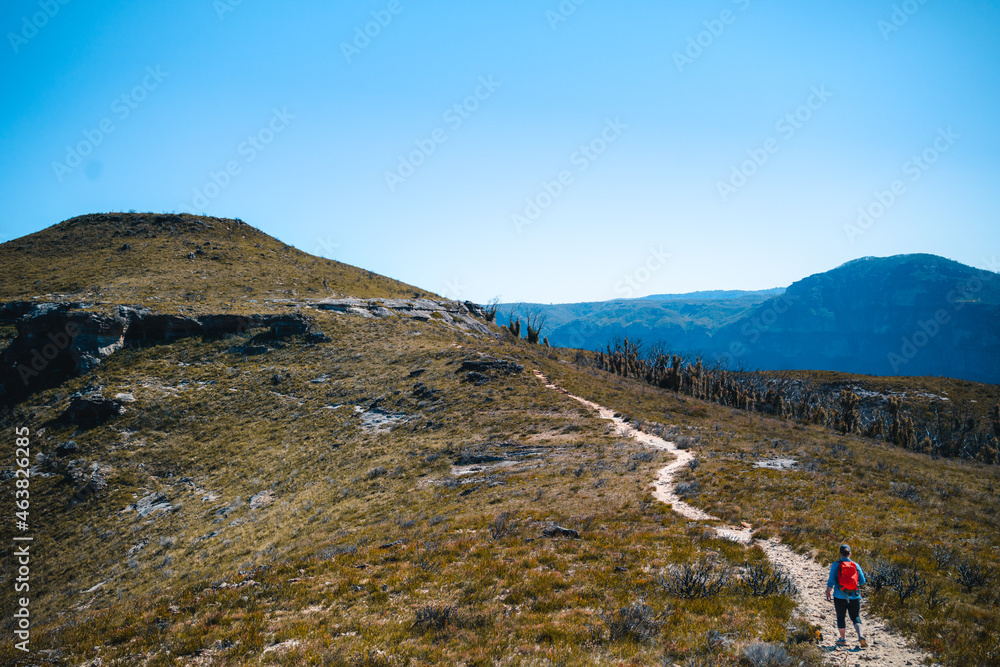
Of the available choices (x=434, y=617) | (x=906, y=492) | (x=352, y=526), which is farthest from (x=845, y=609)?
(x=352, y=526)

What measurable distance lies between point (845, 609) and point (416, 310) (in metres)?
76.6

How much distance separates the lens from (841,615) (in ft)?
32.2

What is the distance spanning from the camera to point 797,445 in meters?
32.3

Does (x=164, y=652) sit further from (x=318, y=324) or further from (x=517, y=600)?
(x=318, y=324)

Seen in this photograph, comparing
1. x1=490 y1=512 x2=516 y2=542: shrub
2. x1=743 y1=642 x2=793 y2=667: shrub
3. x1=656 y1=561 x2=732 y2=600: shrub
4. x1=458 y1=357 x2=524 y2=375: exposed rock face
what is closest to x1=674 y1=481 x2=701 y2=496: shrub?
x1=656 y1=561 x2=732 y2=600: shrub

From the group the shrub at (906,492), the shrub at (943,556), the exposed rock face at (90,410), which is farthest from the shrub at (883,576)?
the exposed rock face at (90,410)

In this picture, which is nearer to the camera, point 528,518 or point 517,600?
point 517,600

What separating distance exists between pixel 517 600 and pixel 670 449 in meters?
22.1

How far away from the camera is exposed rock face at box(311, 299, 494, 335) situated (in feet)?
234

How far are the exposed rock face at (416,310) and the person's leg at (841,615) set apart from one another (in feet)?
225

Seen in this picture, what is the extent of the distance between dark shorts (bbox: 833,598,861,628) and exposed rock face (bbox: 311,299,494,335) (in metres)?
68.6

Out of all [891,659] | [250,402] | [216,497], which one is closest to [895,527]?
[891,659]

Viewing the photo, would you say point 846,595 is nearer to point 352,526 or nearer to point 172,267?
point 352,526
